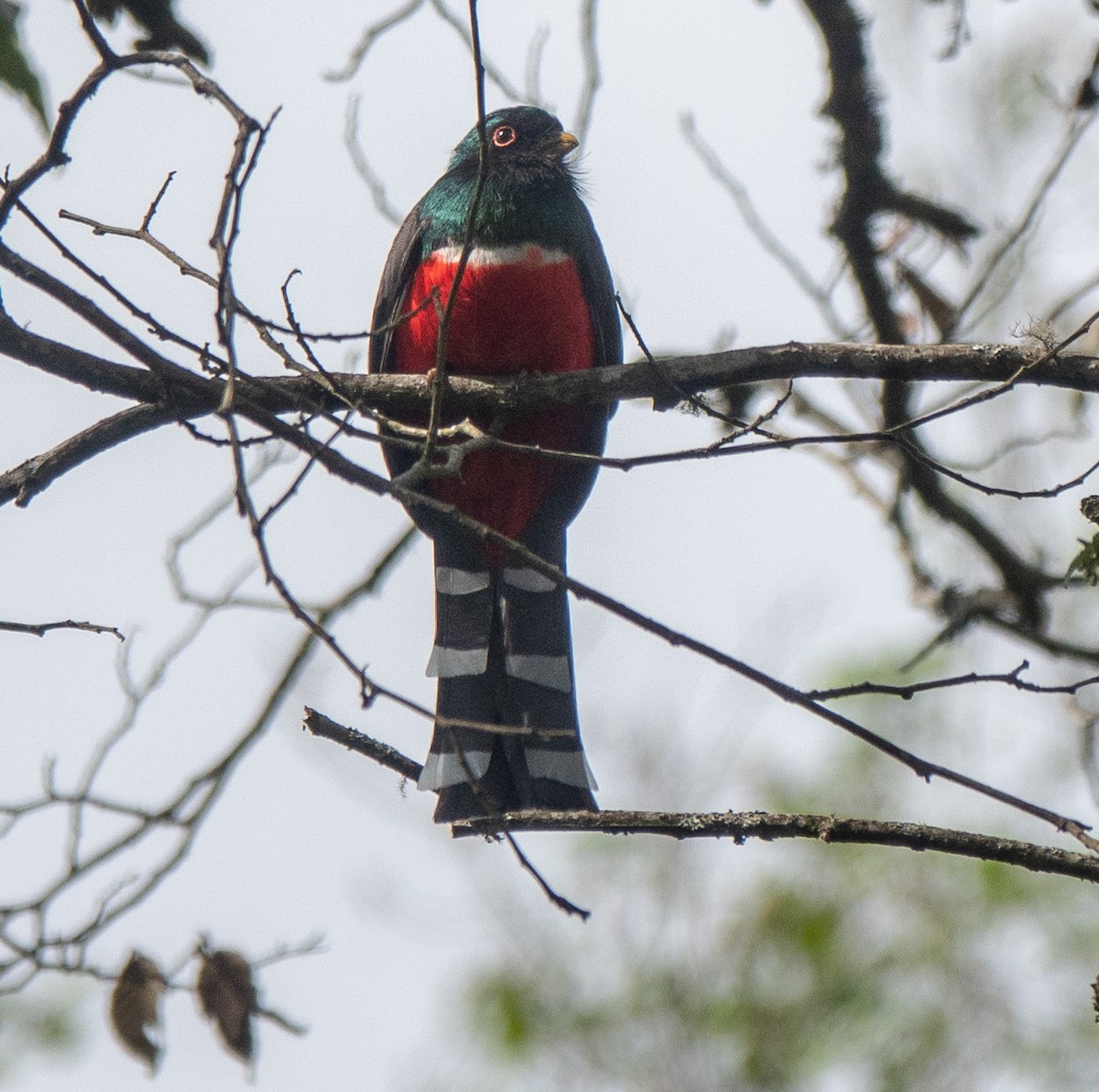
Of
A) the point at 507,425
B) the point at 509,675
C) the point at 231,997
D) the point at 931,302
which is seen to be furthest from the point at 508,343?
the point at 231,997

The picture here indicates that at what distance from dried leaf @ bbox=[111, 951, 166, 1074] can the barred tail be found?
3.19ft

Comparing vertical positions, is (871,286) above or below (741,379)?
above

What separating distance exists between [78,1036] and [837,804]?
209 inches

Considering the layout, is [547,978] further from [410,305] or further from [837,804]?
[410,305]

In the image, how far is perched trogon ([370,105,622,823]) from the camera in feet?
12.9

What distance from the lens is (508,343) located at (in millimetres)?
3986

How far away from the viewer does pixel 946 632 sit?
4.48 meters

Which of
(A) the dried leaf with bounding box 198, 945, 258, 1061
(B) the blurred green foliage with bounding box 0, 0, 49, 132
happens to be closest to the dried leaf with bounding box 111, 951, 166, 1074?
(A) the dried leaf with bounding box 198, 945, 258, 1061

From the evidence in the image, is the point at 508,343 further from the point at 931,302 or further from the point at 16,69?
the point at 16,69

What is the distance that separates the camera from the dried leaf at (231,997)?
3691 millimetres

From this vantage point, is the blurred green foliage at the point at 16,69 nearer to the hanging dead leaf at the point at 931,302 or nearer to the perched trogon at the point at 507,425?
the perched trogon at the point at 507,425

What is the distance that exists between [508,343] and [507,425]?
0.79ft


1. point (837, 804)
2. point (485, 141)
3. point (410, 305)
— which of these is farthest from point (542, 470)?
point (837, 804)

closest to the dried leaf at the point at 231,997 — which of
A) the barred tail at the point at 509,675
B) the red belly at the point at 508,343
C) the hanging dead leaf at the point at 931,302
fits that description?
the barred tail at the point at 509,675
